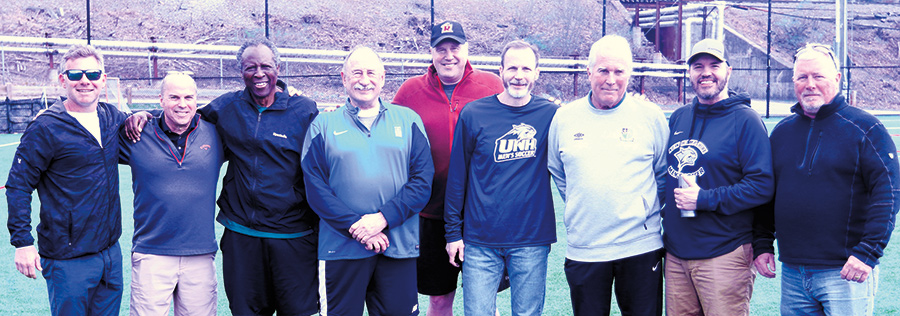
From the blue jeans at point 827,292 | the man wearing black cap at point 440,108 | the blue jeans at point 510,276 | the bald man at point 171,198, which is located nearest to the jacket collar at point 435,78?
the man wearing black cap at point 440,108

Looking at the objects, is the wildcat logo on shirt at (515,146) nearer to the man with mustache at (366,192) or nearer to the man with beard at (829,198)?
the man with mustache at (366,192)

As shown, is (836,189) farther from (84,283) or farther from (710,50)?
(84,283)

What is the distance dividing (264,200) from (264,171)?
15 centimetres

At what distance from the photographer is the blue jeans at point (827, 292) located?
10.2 feet

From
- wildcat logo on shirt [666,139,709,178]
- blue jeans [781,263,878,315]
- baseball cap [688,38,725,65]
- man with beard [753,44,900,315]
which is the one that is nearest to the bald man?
wildcat logo on shirt [666,139,709,178]

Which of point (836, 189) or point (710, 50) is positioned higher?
point (710, 50)

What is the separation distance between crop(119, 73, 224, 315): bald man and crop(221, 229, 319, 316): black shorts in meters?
0.17

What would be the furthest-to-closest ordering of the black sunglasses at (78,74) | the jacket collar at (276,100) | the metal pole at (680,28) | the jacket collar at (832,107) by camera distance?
the metal pole at (680,28) < the jacket collar at (276,100) < the black sunglasses at (78,74) < the jacket collar at (832,107)

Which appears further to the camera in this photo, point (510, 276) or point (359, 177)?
point (510, 276)

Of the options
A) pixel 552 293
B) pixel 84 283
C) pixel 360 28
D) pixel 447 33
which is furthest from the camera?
pixel 360 28

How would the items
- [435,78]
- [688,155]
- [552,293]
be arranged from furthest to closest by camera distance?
[552,293]
[435,78]
[688,155]

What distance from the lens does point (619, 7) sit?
30.7 meters

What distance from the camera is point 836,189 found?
3.12 meters

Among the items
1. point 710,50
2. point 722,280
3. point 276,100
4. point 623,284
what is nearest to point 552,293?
point 623,284
